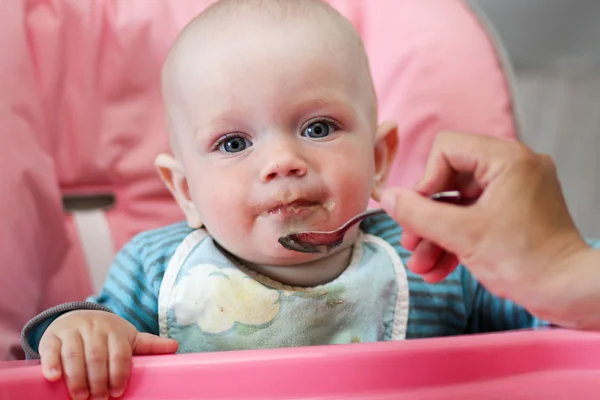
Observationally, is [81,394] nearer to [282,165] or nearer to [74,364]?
[74,364]

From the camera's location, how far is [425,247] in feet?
1.76

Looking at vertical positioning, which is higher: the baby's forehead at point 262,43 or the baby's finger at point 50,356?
the baby's forehead at point 262,43

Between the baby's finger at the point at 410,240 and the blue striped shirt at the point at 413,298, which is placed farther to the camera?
the blue striped shirt at the point at 413,298

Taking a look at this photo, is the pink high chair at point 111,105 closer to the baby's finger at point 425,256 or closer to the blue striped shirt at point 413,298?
the blue striped shirt at point 413,298

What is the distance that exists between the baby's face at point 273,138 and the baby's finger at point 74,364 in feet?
0.62

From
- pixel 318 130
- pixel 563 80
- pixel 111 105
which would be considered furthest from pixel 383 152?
pixel 563 80

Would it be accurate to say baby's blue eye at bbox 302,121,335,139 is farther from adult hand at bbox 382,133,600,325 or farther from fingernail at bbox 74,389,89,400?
fingernail at bbox 74,389,89,400

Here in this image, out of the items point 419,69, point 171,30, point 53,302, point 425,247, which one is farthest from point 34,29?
point 425,247

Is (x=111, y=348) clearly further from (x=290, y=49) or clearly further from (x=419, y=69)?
(x=419, y=69)

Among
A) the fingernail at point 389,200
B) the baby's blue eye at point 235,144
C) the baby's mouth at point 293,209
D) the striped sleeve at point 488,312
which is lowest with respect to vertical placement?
the striped sleeve at point 488,312

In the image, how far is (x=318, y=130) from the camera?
672mm

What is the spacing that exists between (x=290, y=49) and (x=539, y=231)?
0.30 m

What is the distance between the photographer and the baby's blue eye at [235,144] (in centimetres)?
67

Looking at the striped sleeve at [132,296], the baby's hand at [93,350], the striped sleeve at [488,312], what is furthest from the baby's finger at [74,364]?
the striped sleeve at [488,312]
